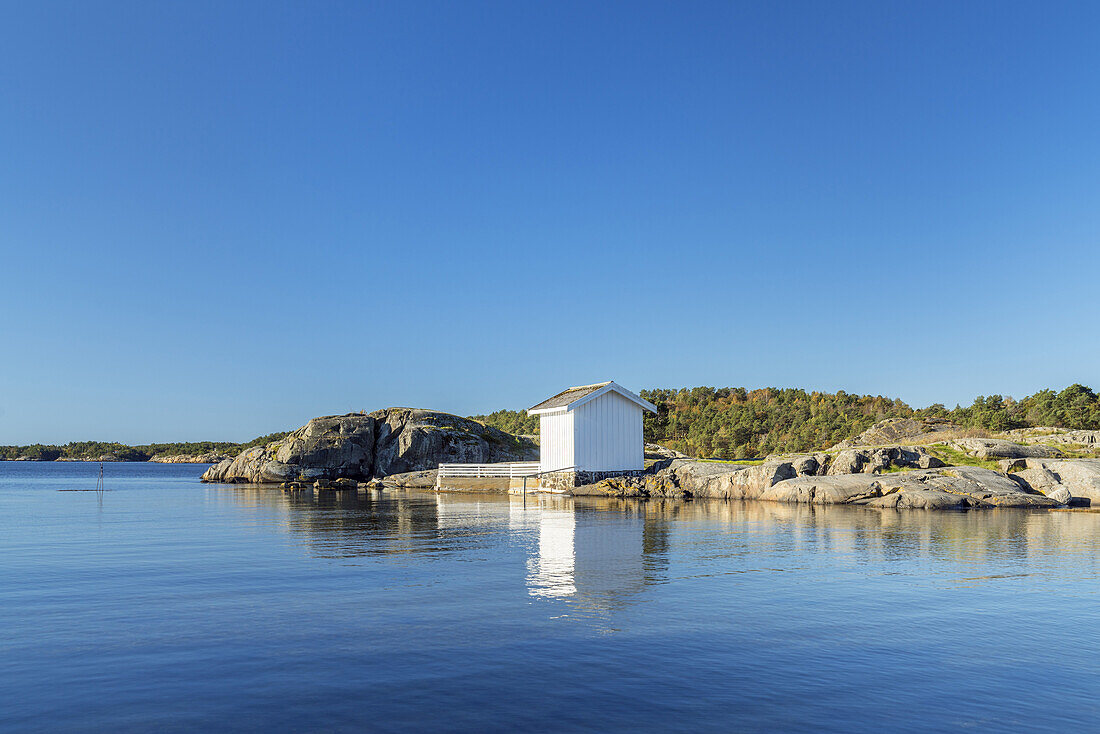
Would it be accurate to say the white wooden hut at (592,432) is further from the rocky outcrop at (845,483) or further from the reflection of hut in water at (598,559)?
the reflection of hut in water at (598,559)

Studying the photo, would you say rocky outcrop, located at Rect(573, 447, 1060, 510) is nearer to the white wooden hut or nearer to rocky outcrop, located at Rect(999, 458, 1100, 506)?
rocky outcrop, located at Rect(999, 458, 1100, 506)

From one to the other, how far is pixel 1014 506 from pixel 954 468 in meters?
4.01

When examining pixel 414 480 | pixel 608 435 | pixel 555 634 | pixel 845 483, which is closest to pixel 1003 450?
pixel 845 483

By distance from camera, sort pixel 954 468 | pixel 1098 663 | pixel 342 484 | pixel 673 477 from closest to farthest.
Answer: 1. pixel 1098 663
2. pixel 954 468
3. pixel 673 477
4. pixel 342 484

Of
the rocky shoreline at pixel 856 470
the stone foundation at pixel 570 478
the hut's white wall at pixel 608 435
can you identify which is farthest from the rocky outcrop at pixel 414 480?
the hut's white wall at pixel 608 435

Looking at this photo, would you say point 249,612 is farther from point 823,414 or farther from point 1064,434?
point 823,414

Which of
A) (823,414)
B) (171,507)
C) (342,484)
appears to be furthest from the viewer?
(823,414)

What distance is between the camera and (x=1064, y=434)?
52344 millimetres

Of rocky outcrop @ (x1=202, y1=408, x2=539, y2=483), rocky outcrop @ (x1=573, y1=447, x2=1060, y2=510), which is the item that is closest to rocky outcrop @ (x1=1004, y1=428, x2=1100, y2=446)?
rocky outcrop @ (x1=573, y1=447, x2=1060, y2=510)

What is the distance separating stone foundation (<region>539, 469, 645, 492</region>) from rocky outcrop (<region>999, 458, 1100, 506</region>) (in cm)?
2453

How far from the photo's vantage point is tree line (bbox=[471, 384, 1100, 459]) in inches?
2694

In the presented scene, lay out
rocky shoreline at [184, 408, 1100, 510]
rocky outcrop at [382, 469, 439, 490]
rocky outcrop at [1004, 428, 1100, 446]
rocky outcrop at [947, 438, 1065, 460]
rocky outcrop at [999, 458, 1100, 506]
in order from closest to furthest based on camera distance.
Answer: rocky outcrop at [999, 458, 1100, 506] → rocky shoreline at [184, 408, 1100, 510] → rocky outcrop at [947, 438, 1065, 460] → rocky outcrop at [1004, 428, 1100, 446] → rocky outcrop at [382, 469, 439, 490]

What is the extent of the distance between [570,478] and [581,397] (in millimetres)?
6007

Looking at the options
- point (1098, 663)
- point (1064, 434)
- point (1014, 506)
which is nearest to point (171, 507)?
point (1098, 663)
